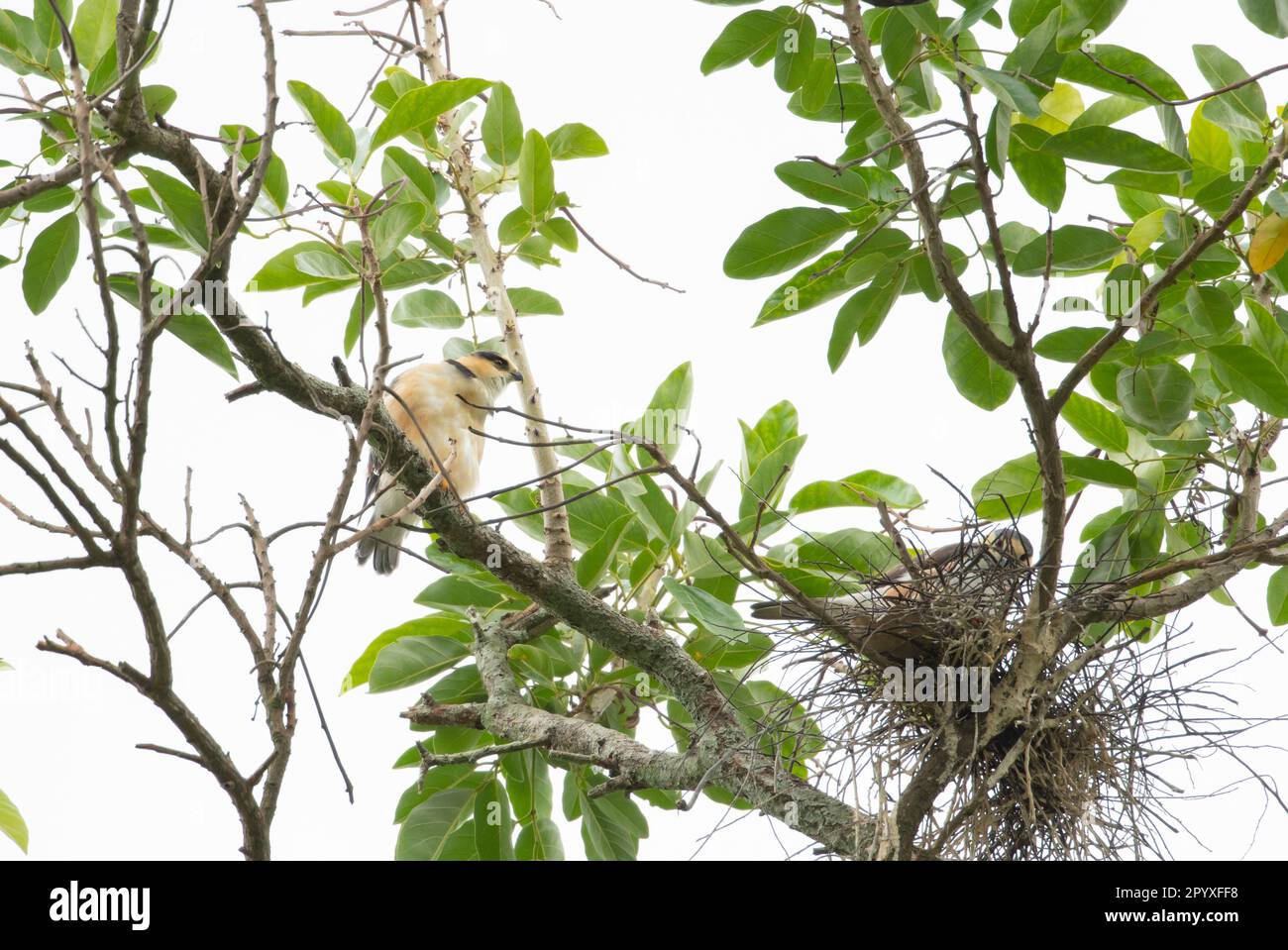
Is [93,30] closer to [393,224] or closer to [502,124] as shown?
[393,224]

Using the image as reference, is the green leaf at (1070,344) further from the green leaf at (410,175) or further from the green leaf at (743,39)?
the green leaf at (410,175)

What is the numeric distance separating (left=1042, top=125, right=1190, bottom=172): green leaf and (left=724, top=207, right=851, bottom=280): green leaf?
35cm

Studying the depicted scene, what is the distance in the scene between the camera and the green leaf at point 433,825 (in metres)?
2.34

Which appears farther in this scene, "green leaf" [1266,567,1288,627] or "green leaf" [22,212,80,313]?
"green leaf" [1266,567,1288,627]

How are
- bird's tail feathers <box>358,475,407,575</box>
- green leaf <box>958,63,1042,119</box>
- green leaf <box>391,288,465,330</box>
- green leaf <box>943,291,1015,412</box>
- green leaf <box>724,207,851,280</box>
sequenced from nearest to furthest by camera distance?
1. green leaf <box>958,63,1042,119</box>
2. green leaf <box>724,207,851,280</box>
3. green leaf <box>943,291,1015,412</box>
4. green leaf <box>391,288,465,330</box>
5. bird's tail feathers <box>358,475,407,575</box>

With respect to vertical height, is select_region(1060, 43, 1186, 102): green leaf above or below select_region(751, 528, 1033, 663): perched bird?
above

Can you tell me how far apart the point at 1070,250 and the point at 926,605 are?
1.95 feet

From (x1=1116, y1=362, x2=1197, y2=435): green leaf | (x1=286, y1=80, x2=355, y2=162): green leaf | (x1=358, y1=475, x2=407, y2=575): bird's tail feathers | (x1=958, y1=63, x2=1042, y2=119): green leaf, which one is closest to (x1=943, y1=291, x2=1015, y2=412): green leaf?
(x1=1116, y1=362, x2=1197, y2=435): green leaf

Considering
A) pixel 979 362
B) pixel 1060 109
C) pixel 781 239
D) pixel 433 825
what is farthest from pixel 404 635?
pixel 1060 109

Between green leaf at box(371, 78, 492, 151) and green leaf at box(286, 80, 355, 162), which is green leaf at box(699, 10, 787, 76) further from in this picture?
green leaf at box(286, 80, 355, 162)

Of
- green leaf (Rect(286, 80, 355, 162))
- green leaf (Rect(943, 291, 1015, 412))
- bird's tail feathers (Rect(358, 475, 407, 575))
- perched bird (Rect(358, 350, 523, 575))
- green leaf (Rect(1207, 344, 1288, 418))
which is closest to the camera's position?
green leaf (Rect(1207, 344, 1288, 418))

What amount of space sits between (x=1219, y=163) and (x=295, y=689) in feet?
5.39

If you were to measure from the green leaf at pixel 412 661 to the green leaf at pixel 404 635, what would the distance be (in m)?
0.01

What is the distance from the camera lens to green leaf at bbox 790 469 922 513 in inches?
88.7
